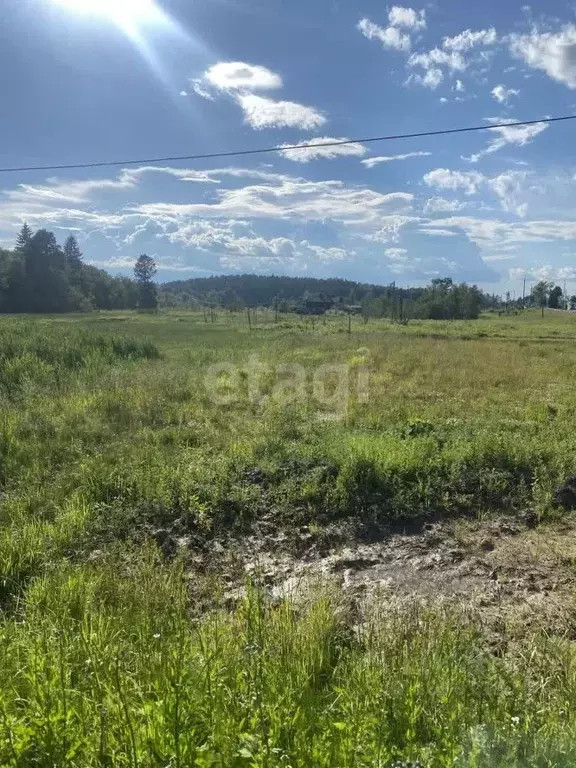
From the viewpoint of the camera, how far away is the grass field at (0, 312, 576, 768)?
191 cm

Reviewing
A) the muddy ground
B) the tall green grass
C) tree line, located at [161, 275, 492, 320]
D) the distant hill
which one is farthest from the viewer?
the distant hill

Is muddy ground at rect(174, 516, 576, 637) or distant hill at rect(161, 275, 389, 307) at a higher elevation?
distant hill at rect(161, 275, 389, 307)

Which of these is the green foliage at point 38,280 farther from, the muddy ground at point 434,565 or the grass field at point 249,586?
the muddy ground at point 434,565

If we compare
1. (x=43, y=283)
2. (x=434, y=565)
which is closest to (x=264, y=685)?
(x=434, y=565)

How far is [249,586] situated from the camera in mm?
3416

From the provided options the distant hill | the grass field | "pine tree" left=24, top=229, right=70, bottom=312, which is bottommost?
the grass field

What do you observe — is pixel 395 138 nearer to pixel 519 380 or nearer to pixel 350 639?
pixel 519 380

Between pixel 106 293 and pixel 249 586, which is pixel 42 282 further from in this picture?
pixel 249 586

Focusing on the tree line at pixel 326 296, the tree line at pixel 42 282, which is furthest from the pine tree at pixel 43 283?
the tree line at pixel 326 296

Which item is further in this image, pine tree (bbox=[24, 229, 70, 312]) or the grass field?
pine tree (bbox=[24, 229, 70, 312])

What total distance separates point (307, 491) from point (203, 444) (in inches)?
86.0

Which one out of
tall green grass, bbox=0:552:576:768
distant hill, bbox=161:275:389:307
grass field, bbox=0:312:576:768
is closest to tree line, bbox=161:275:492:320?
distant hill, bbox=161:275:389:307

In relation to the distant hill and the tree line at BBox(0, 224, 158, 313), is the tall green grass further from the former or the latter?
the distant hill

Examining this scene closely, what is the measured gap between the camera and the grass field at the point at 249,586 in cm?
191
